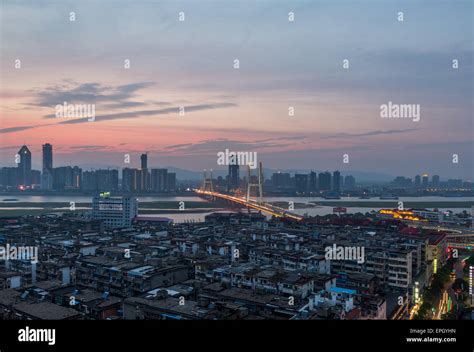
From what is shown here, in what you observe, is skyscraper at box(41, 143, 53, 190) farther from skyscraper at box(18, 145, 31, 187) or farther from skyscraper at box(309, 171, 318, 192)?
skyscraper at box(309, 171, 318, 192)

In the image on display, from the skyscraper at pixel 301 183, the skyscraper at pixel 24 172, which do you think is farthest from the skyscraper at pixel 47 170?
the skyscraper at pixel 301 183

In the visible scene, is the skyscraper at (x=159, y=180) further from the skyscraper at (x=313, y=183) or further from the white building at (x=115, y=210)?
the white building at (x=115, y=210)

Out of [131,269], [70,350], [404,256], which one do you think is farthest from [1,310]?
[404,256]

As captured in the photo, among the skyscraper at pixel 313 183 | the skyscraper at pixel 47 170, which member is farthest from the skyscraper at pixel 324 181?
the skyscraper at pixel 47 170

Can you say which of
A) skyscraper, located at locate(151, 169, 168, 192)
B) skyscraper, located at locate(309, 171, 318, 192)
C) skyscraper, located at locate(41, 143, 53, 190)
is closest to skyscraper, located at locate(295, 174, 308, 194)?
skyscraper, located at locate(309, 171, 318, 192)

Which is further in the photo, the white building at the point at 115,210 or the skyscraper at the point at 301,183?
the skyscraper at the point at 301,183

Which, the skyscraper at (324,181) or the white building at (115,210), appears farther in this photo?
the skyscraper at (324,181)

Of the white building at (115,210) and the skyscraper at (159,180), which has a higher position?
the skyscraper at (159,180)

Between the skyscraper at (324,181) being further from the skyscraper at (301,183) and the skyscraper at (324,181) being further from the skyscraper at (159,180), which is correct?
the skyscraper at (159,180)

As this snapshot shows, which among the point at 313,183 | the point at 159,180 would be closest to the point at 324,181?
the point at 313,183
